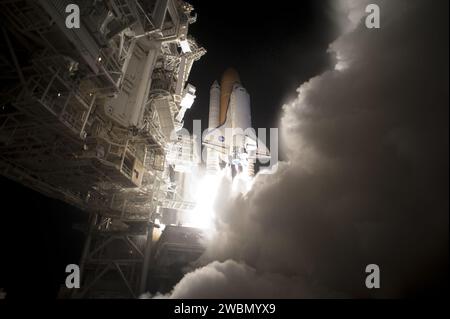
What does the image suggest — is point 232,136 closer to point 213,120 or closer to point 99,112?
point 213,120

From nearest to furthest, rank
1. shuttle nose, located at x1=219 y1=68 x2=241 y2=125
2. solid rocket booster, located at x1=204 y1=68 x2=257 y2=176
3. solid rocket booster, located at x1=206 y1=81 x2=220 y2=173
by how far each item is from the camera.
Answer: solid rocket booster, located at x1=204 y1=68 x2=257 y2=176 < solid rocket booster, located at x1=206 y1=81 x2=220 y2=173 < shuttle nose, located at x1=219 y1=68 x2=241 y2=125

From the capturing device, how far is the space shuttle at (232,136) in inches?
1202

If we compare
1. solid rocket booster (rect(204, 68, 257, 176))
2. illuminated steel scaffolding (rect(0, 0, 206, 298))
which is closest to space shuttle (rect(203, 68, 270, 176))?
solid rocket booster (rect(204, 68, 257, 176))

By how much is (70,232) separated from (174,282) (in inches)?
441

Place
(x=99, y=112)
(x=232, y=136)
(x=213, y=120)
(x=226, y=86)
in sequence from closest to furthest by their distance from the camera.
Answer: (x=99, y=112), (x=232, y=136), (x=213, y=120), (x=226, y=86)

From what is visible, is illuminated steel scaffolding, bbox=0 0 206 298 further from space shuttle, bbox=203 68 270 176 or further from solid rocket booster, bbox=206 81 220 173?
space shuttle, bbox=203 68 270 176

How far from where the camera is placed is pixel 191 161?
32.5m

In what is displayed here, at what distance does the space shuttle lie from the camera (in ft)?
100

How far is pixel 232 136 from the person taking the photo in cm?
3098

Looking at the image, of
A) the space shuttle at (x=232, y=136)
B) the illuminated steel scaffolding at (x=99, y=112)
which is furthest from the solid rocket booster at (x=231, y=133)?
the illuminated steel scaffolding at (x=99, y=112)

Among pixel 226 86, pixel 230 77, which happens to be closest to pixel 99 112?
pixel 226 86

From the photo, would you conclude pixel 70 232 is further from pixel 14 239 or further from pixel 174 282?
pixel 174 282

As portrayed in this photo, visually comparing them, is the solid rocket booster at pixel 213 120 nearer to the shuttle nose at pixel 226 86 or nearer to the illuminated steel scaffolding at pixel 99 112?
the shuttle nose at pixel 226 86
